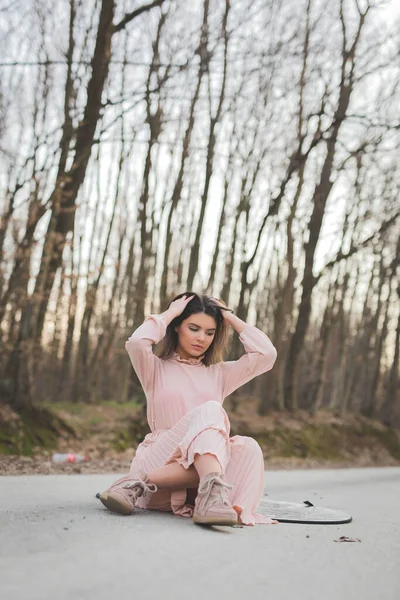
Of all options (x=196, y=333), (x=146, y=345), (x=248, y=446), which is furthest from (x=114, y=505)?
(x=196, y=333)

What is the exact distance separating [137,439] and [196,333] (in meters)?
9.20

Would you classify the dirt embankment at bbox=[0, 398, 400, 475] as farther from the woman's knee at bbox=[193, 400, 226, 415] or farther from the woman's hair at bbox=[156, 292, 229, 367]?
the woman's knee at bbox=[193, 400, 226, 415]

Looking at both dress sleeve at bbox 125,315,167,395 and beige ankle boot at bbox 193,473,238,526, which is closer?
beige ankle boot at bbox 193,473,238,526

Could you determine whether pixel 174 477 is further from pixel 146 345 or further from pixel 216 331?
pixel 216 331

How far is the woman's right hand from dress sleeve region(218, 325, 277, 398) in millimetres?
435

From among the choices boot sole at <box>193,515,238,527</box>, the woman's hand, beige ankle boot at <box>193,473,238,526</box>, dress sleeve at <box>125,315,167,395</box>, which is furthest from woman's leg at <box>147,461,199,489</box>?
the woman's hand

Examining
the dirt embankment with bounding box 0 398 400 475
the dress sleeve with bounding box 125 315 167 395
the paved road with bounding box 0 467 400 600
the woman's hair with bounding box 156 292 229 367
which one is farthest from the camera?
the dirt embankment with bounding box 0 398 400 475

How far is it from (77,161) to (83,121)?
58cm

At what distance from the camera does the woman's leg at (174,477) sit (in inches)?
172

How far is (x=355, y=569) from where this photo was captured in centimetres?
329

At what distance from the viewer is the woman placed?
417cm

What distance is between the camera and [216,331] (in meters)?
5.16

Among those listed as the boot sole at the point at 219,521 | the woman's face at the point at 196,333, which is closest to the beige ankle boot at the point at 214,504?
the boot sole at the point at 219,521

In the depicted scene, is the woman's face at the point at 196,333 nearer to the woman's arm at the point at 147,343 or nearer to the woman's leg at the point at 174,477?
the woman's arm at the point at 147,343
